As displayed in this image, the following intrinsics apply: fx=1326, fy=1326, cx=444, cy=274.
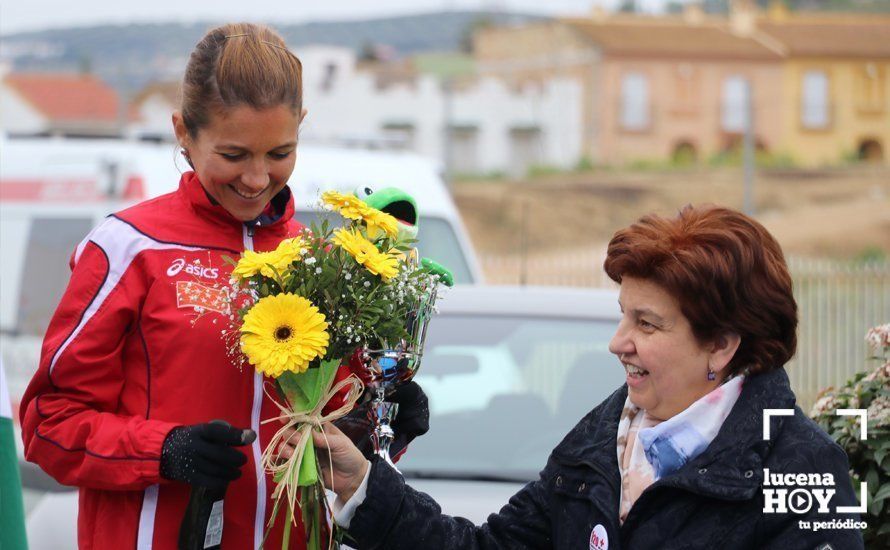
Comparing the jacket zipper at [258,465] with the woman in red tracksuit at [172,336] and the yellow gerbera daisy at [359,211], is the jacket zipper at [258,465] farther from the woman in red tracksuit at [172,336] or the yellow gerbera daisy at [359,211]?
the yellow gerbera daisy at [359,211]

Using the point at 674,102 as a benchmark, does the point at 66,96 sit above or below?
above

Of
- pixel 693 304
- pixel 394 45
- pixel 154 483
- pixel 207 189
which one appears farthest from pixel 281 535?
pixel 394 45

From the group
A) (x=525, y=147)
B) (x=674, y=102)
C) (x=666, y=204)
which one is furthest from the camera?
(x=525, y=147)

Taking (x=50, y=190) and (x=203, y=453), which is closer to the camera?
(x=203, y=453)

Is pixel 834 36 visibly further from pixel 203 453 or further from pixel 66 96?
pixel 66 96

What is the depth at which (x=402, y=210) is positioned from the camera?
279cm

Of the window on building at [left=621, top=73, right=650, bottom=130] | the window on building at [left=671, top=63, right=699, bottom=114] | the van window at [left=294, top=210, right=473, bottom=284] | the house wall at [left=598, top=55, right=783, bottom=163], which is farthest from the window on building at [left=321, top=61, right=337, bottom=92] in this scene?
the van window at [left=294, top=210, right=473, bottom=284]

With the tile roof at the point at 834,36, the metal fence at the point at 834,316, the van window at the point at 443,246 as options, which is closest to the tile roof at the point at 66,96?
the tile roof at the point at 834,36

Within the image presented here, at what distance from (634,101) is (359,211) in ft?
133

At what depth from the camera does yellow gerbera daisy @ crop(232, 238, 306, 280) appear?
2496 mm

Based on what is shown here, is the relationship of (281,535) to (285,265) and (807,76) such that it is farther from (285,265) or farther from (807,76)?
(807,76)

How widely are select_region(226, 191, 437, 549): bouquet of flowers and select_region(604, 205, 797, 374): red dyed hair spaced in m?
0.45

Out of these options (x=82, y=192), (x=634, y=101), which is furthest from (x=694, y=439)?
(x=634, y=101)

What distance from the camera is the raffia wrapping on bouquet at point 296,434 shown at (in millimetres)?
2527
